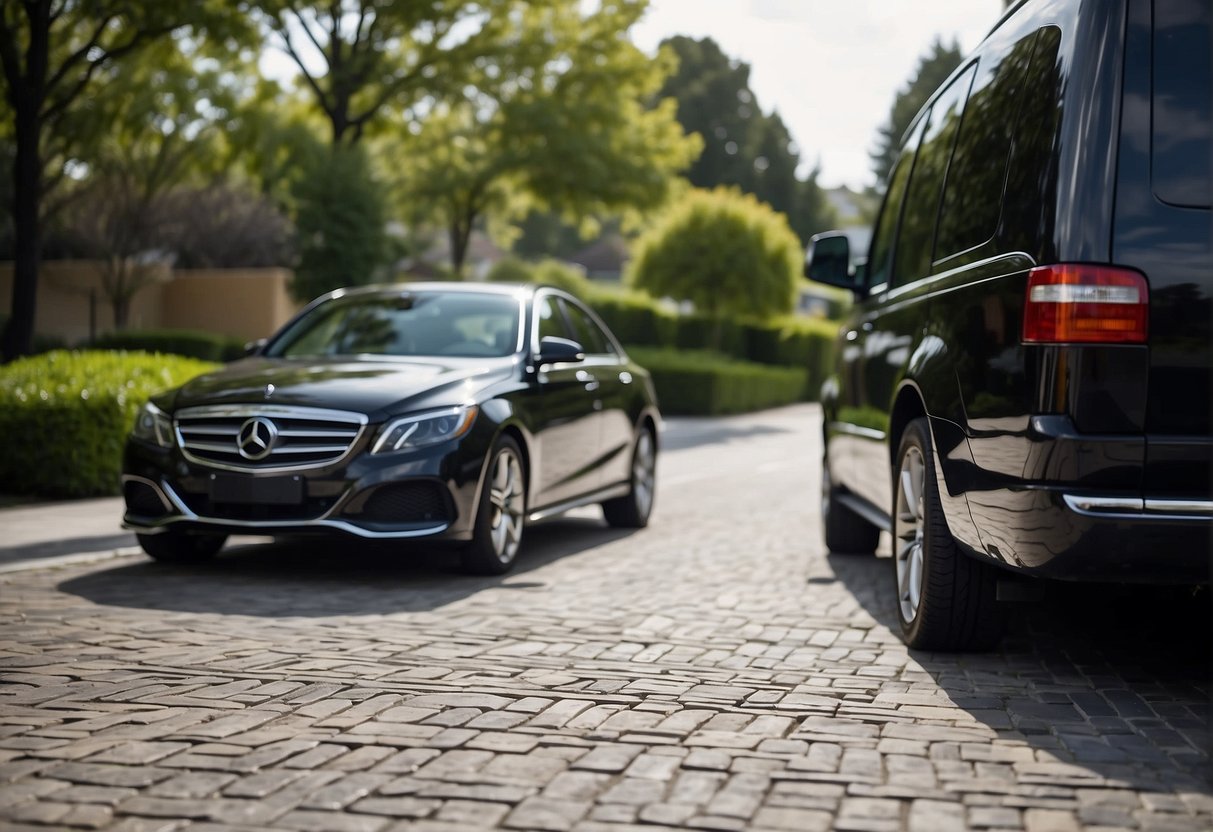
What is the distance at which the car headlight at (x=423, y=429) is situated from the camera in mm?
7008

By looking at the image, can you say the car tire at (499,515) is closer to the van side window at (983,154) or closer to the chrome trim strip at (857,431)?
the chrome trim strip at (857,431)

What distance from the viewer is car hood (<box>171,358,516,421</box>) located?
23.5 feet

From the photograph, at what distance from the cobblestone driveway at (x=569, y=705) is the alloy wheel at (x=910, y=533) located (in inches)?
8.9

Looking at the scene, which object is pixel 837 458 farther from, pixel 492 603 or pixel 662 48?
pixel 662 48

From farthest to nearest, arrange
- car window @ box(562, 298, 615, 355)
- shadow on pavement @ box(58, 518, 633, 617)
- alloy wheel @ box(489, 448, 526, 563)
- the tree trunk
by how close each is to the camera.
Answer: the tree trunk, car window @ box(562, 298, 615, 355), alloy wheel @ box(489, 448, 526, 563), shadow on pavement @ box(58, 518, 633, 617)

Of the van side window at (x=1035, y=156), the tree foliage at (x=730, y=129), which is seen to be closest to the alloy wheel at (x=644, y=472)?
the van side window at (x=1035, y=156)

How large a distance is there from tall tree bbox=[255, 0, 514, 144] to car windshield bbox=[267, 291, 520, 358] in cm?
1890

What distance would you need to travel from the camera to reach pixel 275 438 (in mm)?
7062

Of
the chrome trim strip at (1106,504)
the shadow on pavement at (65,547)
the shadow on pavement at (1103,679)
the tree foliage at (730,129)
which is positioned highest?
the tree foliage at (730,129)

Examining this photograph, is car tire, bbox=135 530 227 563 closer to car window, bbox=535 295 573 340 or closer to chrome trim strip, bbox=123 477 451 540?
chrome trim strip, bbox=123 477 451 540

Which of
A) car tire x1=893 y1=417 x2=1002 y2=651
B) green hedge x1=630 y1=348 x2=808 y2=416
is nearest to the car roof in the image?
car tire x1=893 y1=417 x2=1002 y2=651

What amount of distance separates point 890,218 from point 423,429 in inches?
102

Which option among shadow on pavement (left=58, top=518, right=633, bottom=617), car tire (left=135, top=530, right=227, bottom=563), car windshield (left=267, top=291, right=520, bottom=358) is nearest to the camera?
shadow on pavement (left=58, top=518, right=633, bottom=617)

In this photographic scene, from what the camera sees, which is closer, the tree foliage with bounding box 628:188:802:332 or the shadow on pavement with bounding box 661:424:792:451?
the shadow on pavement with bounding box 661:424:792:451
